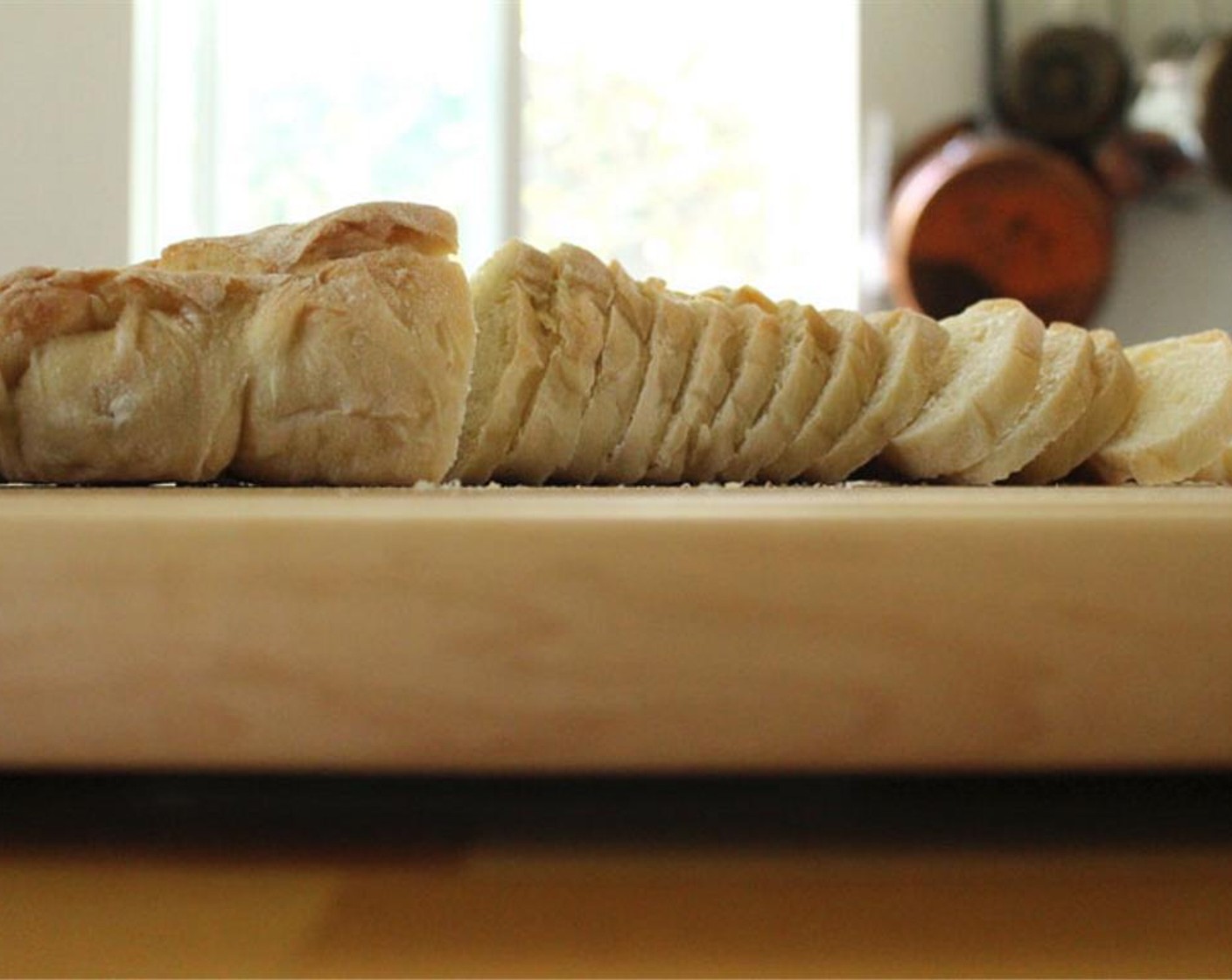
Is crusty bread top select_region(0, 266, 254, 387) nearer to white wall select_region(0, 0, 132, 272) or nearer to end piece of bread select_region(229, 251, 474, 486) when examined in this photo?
end piece of bread select_region(229, 251, 474, 486)

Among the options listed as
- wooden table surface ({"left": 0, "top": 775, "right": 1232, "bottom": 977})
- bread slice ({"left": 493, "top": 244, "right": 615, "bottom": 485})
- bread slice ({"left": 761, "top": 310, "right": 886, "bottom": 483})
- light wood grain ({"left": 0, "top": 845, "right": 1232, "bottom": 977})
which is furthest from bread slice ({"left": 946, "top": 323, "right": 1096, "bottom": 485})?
light wood grain ({"left": 0, "top": 845, "right": 1232, "bottom": 977})

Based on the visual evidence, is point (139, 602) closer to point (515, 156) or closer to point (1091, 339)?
point (1091, 339)

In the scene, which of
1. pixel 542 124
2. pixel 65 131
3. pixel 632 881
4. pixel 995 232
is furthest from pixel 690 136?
pixel 632 881

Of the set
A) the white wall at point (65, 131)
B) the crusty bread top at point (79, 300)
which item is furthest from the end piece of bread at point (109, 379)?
the white wall at point (65, 131)

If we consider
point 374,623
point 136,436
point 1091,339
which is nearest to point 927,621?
point 374,623

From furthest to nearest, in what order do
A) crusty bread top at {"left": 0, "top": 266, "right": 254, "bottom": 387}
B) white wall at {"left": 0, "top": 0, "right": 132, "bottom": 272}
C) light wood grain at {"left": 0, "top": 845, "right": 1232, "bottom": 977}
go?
white wall at {"left": 0, "top": 0, "right": 132, "bottom": 272}, crusty bread top at {"left": 0, "top": 266, "right": 254, "bottom": 387}, light wood grain at {"left": 0, "top": 845, "right": 1232, "bottom": 977}

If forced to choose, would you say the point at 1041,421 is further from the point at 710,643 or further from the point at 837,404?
the point at 710,643
